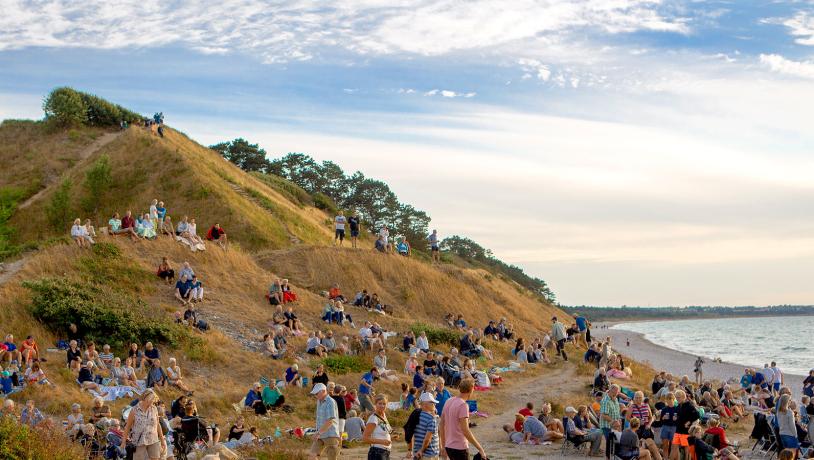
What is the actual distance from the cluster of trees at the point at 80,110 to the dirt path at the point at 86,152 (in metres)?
2.63

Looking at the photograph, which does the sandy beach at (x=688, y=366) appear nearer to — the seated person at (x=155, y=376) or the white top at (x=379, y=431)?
the seated person at (x=155, y=376)

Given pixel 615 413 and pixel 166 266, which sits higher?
pixel 166 266

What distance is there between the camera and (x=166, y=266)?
2873 cm

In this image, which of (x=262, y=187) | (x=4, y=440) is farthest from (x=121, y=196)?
(x=4, y=440)

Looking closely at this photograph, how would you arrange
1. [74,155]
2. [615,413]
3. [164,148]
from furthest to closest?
1. [74,155]
2. [164,148]
3. [615,413]

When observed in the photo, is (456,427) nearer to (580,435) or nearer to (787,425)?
(580,435)

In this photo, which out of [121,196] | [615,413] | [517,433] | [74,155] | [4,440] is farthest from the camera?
[74,155]

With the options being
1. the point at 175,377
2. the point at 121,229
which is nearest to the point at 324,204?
the point at 121,229

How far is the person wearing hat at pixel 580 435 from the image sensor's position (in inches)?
651

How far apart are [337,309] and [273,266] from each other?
8.69 m

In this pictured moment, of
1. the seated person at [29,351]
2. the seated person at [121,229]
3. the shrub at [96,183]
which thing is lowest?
the seated person at [29,351]

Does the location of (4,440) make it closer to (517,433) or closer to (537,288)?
(517,433)

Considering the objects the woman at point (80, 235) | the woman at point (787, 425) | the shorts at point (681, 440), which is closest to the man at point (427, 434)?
the shorts at point (681, 440)

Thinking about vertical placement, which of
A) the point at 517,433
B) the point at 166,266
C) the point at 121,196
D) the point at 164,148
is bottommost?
the point at 517,433
